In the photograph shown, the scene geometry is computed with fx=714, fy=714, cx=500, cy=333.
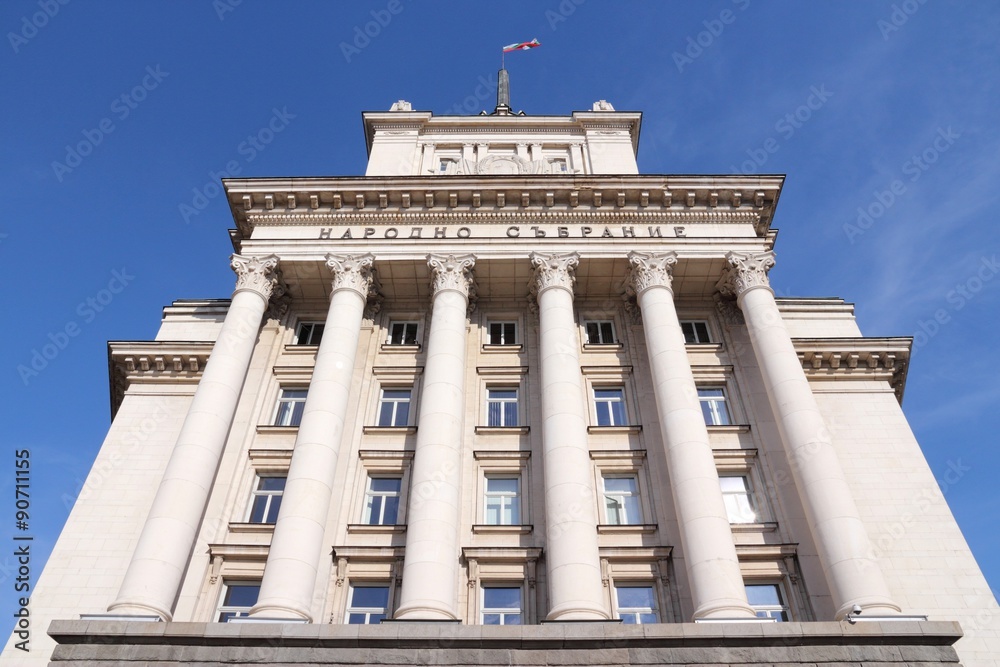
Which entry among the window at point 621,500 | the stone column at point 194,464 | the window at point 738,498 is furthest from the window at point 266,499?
the window at point 738,498

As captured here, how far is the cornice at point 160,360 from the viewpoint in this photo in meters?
30.6

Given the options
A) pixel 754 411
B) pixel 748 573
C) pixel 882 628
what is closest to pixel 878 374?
pixel 754 411

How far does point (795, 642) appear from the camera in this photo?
17625 mm

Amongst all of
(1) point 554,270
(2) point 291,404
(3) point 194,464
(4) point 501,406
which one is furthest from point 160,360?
(1) point 554,270

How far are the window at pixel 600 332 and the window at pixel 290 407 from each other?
38.6ft

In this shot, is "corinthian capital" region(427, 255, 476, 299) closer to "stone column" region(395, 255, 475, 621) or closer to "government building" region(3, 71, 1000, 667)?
"stone column" region(395, 255, 475, 621)

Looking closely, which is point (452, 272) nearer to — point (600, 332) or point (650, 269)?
point (600, 332)

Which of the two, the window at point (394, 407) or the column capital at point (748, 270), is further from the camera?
the column capital at point (748, 270)

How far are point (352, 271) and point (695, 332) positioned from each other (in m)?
14.5

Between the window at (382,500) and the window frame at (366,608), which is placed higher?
the window at (382,500)

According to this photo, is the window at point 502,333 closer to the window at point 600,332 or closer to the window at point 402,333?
the window at point 600,332

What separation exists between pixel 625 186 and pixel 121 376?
77.1 feet

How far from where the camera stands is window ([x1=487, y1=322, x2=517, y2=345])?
97.6ft

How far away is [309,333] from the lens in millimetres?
30625
